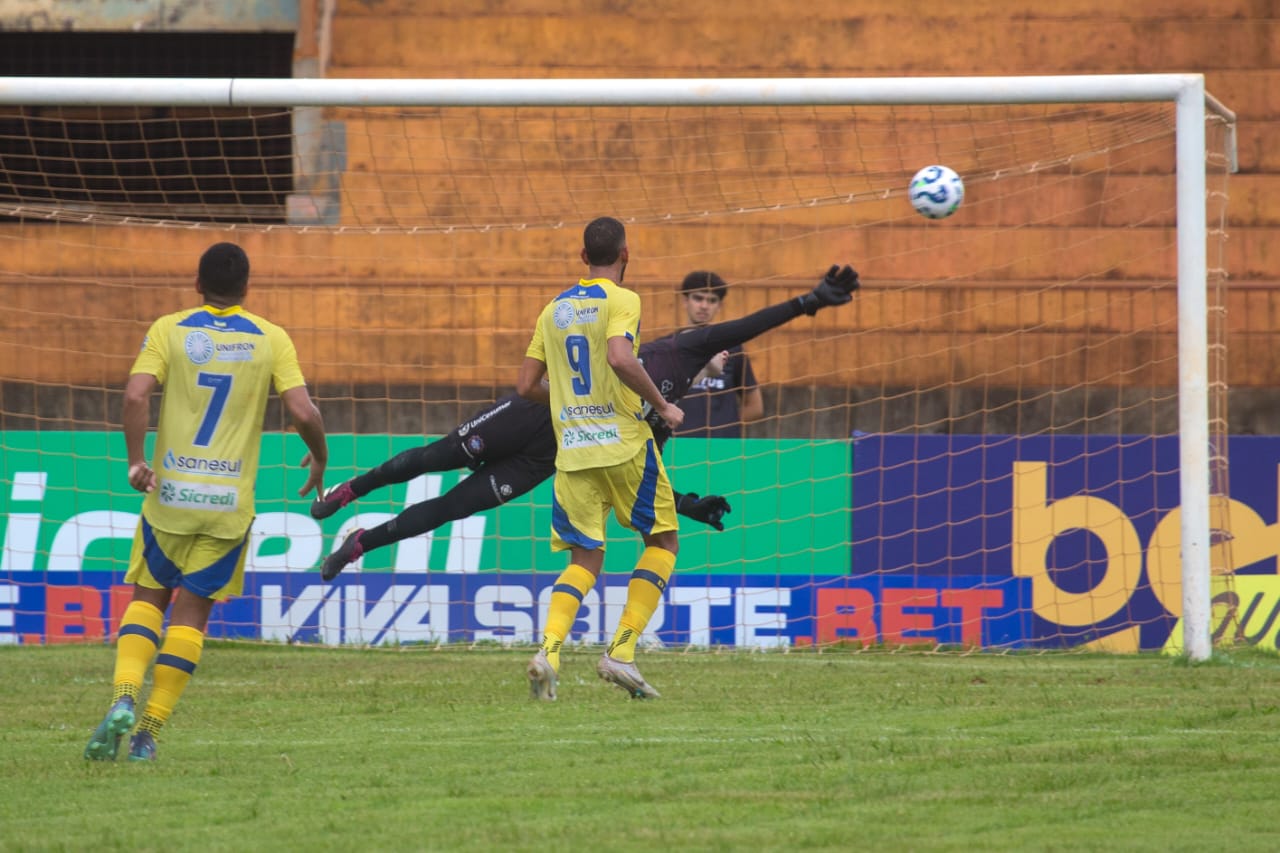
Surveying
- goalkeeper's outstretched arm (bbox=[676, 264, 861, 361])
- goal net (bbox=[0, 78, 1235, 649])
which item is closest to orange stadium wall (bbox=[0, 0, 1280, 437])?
goal net (bbox=[0, 78, 1235, 649])

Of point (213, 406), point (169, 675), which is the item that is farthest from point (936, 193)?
point (169, 675)

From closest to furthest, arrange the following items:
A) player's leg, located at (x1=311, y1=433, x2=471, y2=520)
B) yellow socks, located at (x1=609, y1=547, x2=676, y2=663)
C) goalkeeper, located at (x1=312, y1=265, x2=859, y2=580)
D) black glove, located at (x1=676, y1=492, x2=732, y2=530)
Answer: yellow socks, located at (x1=609, y1=547, x2=676, y2=663)
black glove, located at (x1=676, y1=492, x2=732, y2=530)
goalkeeper, located at (x1=312, y1=265, x2=859, y2=580)
player's leg, located at (x1=311, y1=433, x2=471, y2=520)

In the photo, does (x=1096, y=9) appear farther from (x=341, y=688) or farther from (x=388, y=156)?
(x=341, y=688)

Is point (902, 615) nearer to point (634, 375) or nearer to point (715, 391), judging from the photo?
point (715, 391)

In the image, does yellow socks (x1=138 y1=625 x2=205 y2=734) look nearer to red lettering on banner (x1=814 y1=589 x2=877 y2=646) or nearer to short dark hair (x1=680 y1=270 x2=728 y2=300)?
short dark hair (x1=680 y1=270 x2=728 y2=300)

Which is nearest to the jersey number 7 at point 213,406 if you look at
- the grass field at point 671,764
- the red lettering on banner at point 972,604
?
the grass field at point 671,764

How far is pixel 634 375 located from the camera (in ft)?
21.6

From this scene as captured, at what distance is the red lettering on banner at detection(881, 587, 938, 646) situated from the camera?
1020cm

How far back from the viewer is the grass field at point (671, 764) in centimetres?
420

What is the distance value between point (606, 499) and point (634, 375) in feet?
2.19

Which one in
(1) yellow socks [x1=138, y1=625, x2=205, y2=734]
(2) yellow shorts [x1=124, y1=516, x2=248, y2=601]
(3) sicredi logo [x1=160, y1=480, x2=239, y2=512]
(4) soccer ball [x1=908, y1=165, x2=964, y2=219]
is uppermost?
(4) soccer ball [x1=908, y1=165, x2=964, y2=219]

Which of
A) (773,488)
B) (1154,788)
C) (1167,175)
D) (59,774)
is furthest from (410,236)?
(1154,788)

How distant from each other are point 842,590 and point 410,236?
6.16 m

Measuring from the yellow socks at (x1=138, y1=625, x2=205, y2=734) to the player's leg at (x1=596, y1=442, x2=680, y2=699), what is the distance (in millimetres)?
1851
